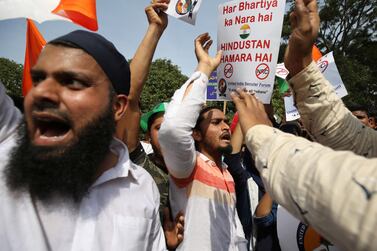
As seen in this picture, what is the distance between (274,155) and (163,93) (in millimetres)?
23033

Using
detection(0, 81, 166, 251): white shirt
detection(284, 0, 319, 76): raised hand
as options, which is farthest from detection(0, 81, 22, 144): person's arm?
detection(284, 0, 319, 76): raised hand

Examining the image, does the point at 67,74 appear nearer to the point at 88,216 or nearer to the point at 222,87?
the point at 88,216

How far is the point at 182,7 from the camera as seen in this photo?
94.1 inches

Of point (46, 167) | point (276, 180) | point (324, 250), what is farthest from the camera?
point (324, 250)

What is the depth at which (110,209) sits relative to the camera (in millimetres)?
1399

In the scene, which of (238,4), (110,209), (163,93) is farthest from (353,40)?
(110,209)

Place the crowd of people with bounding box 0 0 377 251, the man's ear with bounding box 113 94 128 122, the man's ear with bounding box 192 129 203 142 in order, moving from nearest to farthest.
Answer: the crowd of people with bounding box 0 0 377 251
the man's ear with bounding box 113 94 128 122
the man's ear with bounding box 192 129 203 142

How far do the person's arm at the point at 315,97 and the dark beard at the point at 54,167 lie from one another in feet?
3.12

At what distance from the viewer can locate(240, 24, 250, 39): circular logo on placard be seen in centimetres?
222

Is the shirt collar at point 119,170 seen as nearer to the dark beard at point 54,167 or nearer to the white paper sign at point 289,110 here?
the dark beard at point 54,167

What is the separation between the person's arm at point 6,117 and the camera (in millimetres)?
1406

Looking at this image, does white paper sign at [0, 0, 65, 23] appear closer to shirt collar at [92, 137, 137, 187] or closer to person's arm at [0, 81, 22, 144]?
person's arm at [0, 81, 22, 144]

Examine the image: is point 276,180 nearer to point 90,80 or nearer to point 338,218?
point 338,218

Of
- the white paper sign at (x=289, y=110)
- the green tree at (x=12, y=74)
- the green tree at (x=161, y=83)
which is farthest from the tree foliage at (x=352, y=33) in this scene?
the green tree at (x=12, y=74)
